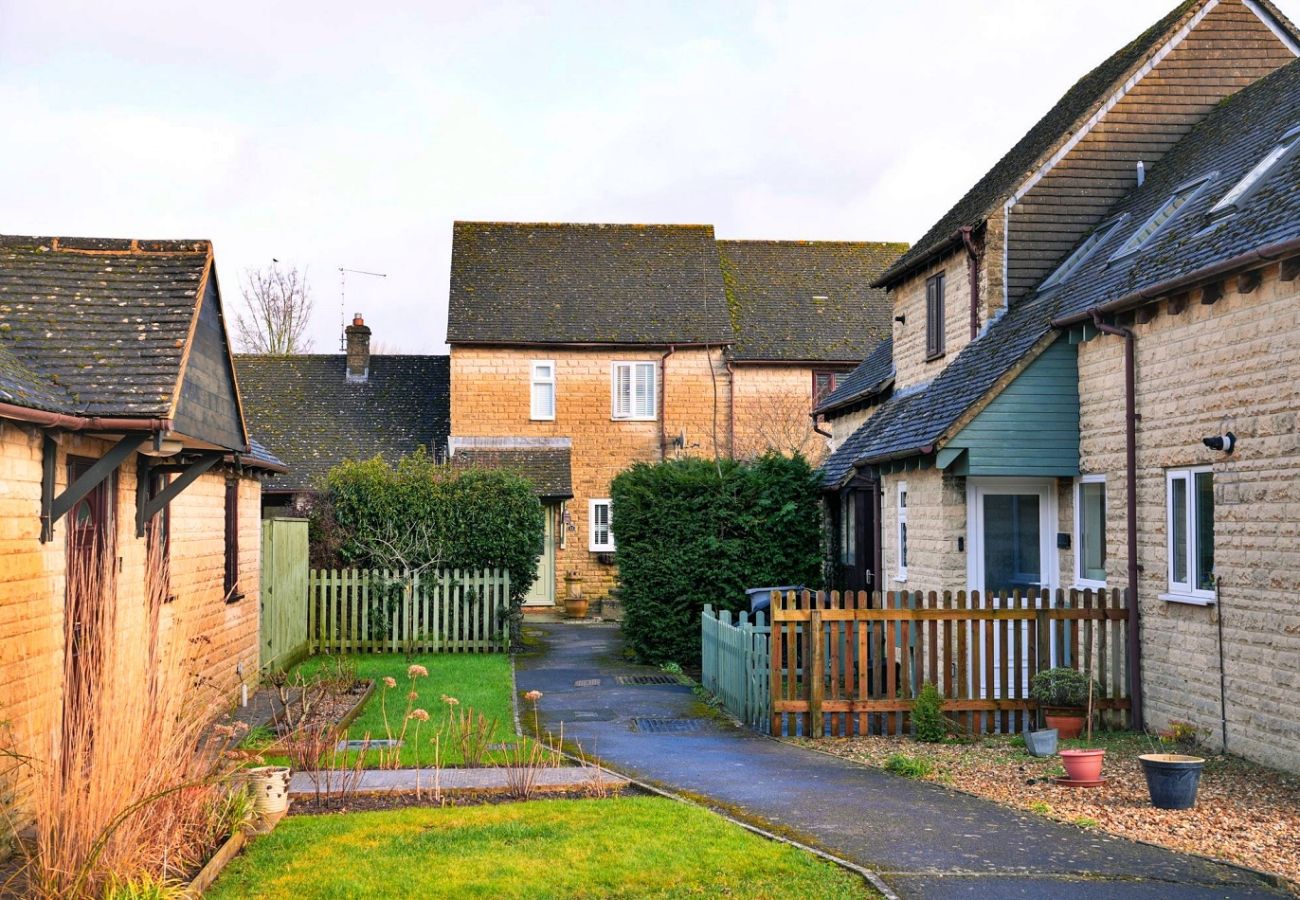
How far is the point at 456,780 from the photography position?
10.3 metres

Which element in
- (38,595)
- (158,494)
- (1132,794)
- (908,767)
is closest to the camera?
(38,595)

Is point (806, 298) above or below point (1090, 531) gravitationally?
above

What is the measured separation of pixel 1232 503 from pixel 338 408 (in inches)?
1021

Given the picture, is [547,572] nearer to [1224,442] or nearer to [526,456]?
[526,456]

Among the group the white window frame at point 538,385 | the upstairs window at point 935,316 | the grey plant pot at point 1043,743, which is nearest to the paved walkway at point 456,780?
the grey plant pot at point 1043,743

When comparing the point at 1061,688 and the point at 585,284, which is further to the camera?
the point at 585,284

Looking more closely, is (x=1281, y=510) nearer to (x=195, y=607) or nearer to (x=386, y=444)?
(x=195, y=607)

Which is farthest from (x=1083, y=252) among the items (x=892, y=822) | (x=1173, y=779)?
(x=892, y=822)

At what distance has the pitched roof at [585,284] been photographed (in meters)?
31.8

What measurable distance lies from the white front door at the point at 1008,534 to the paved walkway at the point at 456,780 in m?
6.47

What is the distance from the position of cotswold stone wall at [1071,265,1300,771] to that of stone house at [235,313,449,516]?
70.1ft

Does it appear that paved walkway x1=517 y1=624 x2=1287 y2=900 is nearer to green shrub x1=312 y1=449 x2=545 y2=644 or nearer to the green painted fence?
the green painted fence

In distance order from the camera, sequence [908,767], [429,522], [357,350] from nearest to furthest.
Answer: [908,767] → [429,522] → [357,350]

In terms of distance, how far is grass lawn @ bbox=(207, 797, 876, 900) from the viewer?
7.26 metres
